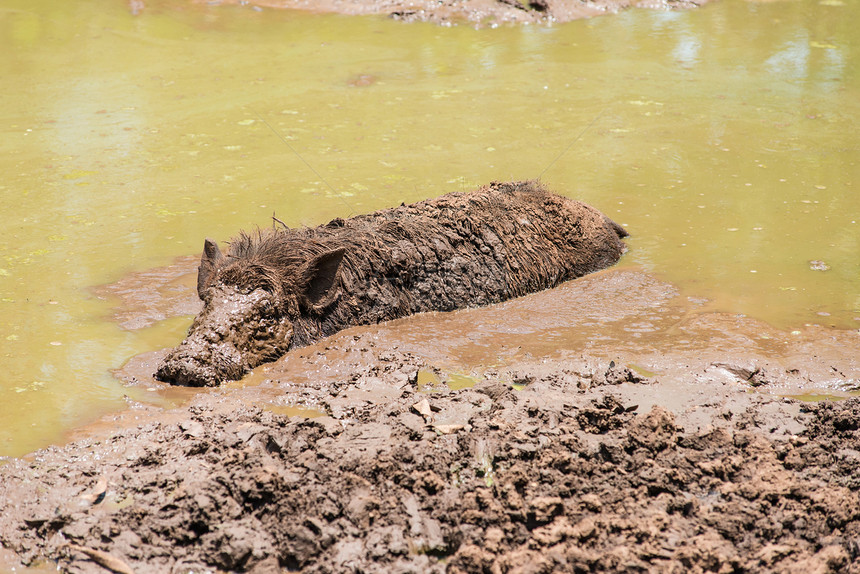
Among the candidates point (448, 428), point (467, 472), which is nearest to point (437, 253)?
point (448, 428)

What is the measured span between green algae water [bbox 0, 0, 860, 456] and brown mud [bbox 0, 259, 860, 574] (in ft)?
2.98

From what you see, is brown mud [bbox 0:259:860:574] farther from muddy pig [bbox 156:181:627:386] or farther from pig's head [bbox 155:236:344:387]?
muddy pig [bbox 156:181:627:386]

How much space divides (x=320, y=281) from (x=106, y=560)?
3.17 meters

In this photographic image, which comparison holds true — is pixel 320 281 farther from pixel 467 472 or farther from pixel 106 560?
pixel 106 560

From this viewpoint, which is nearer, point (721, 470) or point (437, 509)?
point (437, 509)

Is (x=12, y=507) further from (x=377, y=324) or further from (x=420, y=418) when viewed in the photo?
(x=377, y=324)

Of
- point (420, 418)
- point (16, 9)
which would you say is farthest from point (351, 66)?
point (420, 418)

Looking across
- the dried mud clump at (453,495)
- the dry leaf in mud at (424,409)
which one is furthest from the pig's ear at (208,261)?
the dry leaf in mud at (424,409)

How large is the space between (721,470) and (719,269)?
4014 millimetres

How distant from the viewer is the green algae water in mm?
7410

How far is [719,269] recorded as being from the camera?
8023mm

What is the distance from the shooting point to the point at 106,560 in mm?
3805

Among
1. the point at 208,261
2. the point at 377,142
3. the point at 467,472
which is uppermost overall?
the point at 377,142

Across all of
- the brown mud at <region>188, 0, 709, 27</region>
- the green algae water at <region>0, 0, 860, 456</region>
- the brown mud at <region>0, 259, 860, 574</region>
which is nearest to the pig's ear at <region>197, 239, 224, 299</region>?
the green algae water at <region>0, 0, 860, 456</region>
